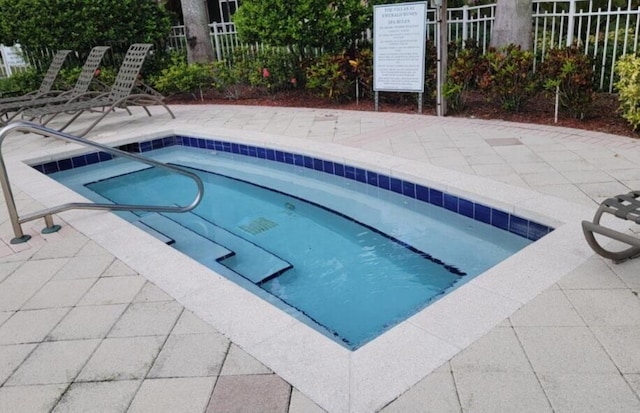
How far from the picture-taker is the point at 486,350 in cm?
238

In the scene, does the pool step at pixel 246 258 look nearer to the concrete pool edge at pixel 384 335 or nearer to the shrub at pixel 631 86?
the concrete pool edge at pixel 384 335

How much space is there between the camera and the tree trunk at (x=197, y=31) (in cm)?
1113

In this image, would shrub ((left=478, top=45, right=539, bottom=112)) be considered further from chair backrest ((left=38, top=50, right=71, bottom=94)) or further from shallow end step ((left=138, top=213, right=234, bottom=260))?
chair backrest ((left=38, top=50, right=71, bottom=94))

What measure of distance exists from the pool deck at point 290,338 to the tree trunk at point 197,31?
766 centimetres

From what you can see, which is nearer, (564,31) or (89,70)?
(89,70)

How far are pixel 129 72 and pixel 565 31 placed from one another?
8.24 m

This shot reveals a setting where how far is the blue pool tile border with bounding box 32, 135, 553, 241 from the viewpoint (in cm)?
406

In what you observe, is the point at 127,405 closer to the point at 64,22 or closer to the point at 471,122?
the point at 471,122

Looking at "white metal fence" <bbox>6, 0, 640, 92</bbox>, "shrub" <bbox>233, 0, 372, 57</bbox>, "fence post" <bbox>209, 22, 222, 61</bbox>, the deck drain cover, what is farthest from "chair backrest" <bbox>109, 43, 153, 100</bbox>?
the deck drain cover

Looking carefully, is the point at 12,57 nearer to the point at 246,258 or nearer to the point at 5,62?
the point at 5,62

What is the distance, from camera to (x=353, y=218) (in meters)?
4.94

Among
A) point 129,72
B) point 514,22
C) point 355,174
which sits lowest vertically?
point 355,174

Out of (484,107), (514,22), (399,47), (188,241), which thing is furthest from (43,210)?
(514,22)

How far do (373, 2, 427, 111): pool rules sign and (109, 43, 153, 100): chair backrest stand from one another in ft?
12.0
